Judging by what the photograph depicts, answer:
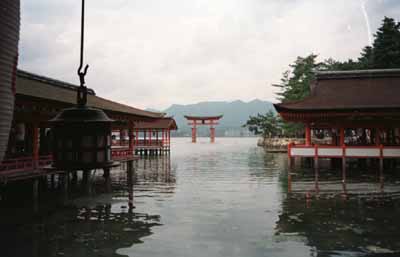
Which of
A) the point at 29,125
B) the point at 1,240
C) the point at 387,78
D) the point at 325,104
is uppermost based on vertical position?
the point at 387,78

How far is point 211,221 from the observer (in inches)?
436

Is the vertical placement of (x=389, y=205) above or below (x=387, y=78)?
below

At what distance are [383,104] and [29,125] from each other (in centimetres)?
2113

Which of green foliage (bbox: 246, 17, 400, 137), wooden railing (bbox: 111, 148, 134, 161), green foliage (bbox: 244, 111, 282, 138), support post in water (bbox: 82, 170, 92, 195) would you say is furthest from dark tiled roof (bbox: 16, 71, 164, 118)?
green foliage (bbox: 244, 111, 282, 138)

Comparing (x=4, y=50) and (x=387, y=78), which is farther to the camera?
(x=387, y=78)

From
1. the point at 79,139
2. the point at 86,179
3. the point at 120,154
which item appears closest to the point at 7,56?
the point at 79,139

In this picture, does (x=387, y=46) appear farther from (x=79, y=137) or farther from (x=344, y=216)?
(x=79, y=137)

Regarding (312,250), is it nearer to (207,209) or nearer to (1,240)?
(207,209)

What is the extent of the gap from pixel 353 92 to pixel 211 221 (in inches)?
712

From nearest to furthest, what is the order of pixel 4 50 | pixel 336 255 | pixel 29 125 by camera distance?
pixel 4 50 → pixel 336 255 → pixel 29 125

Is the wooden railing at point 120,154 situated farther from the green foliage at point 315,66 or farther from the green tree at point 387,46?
the green tree at point 387,46

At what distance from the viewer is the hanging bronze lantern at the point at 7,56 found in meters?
2.50

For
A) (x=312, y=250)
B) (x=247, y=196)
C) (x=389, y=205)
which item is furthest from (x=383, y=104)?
(x=312, y=250)

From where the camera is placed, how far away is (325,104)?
22.2 metres
